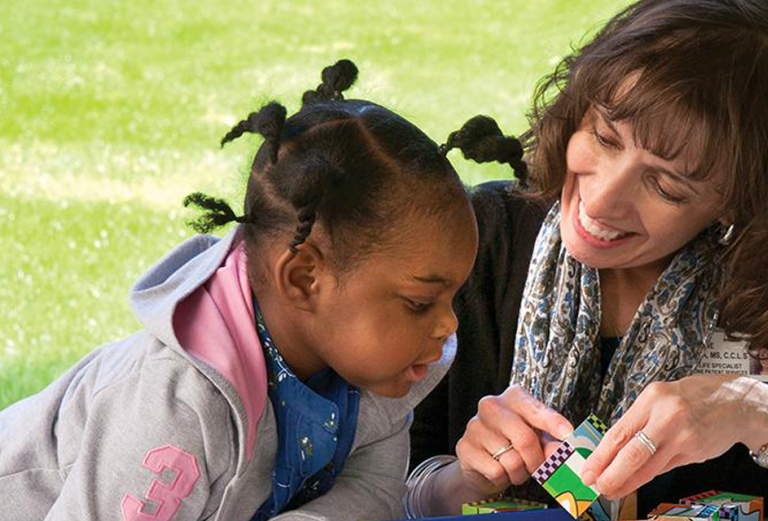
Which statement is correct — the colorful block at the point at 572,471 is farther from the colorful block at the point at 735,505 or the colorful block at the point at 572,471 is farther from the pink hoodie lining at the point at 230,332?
the pink hoodie lining at the point at 230,332

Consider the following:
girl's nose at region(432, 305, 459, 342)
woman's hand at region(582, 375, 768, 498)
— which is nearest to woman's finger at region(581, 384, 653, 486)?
woman's hand at region(582, 375, 768, 498)

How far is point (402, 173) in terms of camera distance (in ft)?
5.10

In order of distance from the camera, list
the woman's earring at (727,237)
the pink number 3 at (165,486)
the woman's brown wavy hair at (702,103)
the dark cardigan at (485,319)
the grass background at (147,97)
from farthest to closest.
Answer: the grass background at (147,97)
the dark cardigan at (485,319)
the woman's earring at (727,237)
the woman's brown wavy hair at (702,103)
the pink number 3 at (165,486)

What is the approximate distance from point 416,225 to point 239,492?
1.30 feet

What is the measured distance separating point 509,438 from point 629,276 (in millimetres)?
459

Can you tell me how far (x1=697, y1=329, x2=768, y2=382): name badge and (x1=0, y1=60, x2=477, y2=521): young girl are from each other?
0.55m

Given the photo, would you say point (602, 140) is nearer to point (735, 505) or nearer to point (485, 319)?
point (485, 319)

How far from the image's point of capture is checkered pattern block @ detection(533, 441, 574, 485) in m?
1.58

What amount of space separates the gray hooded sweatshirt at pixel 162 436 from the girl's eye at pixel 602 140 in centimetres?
39

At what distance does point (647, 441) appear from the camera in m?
1.56

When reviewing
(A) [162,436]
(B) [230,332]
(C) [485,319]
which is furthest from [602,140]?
(A) [162,436]

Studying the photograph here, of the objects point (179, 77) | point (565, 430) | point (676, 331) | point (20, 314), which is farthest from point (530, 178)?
point (179, 77)

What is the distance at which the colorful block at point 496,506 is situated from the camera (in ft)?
5.39

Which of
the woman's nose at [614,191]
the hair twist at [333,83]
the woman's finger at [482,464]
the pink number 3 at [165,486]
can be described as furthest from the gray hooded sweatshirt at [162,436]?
the woman's nose at [614,191]
